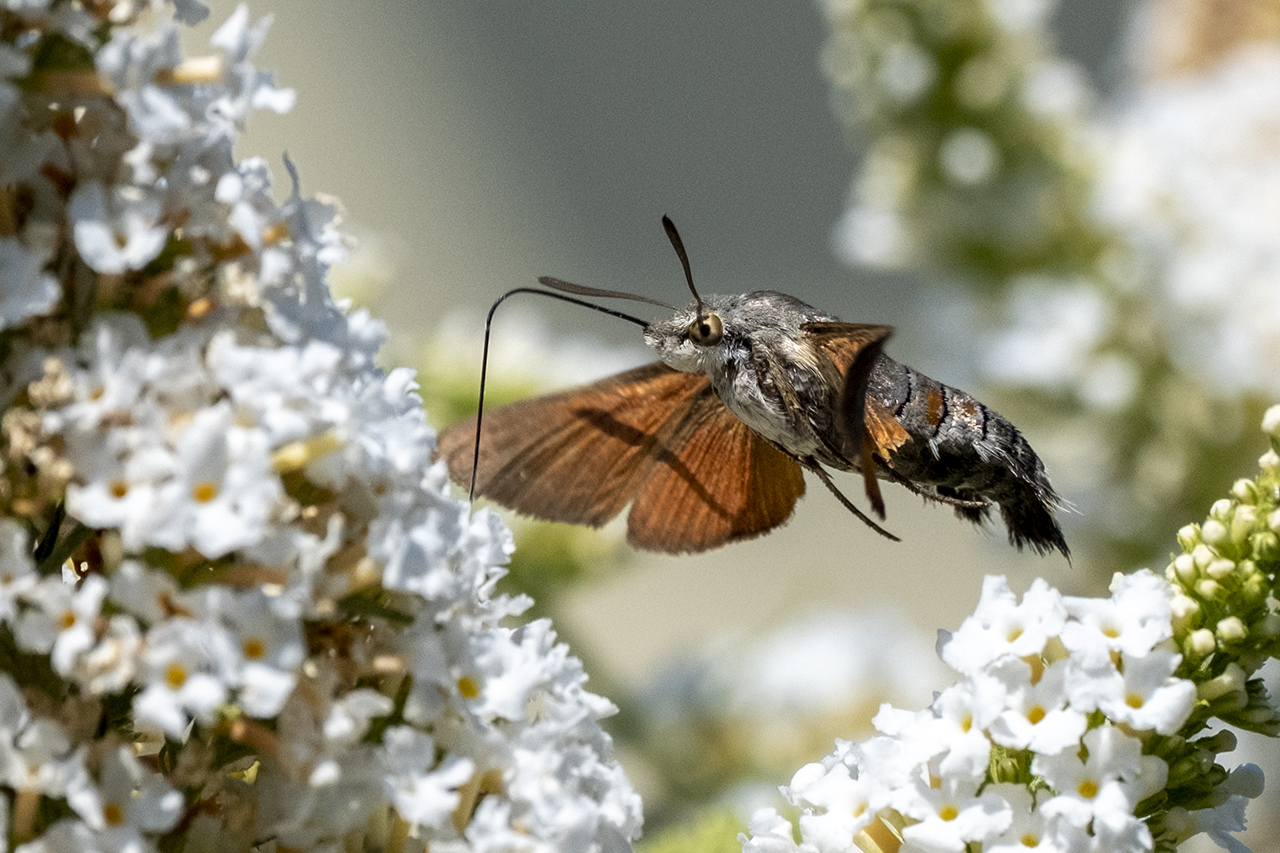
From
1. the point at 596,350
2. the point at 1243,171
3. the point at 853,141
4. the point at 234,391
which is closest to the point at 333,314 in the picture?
the point at 234,391

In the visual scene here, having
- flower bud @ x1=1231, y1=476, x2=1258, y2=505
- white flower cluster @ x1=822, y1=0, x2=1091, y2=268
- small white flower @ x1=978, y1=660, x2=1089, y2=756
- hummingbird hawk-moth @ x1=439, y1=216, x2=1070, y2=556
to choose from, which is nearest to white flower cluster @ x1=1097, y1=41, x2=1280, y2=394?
white flower cluster @ x1=822, y1=0, x2=1091, y2=268

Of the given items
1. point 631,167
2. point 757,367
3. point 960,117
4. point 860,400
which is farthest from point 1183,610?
point 631,167

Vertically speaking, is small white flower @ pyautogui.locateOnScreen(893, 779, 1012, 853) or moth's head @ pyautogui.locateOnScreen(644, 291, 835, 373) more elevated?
moth's head @ pyautogui.locateOnScreen(644, 291, 835, 373)

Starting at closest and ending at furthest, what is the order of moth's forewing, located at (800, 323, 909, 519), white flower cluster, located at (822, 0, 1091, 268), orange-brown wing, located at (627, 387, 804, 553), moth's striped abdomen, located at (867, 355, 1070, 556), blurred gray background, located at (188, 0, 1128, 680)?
1. moth's forewing, located at (800, 323, 909, 519)
2. moth's striped abdomen, located at (867, 355, 1070, 556)
3. orange-brown wing, located at (627, 387, 804, 553)
4. white flower cluster, located at (822, 0, 1091, 268)
5. blurred gray background, located at (188, 0, 1128, 680)

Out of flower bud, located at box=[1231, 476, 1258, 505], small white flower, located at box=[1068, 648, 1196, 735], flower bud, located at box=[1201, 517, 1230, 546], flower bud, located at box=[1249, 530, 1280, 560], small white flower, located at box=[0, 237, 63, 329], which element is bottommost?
small white flower, located at box=[1068, 648, 1196, 735]

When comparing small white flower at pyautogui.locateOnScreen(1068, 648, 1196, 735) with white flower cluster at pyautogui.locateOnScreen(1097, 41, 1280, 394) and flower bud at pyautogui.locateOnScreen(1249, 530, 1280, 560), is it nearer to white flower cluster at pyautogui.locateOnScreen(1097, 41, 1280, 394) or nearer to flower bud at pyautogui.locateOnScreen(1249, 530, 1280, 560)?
flower bud at pyautogui.locateOnScreen(1249, 530, 1280, 560)

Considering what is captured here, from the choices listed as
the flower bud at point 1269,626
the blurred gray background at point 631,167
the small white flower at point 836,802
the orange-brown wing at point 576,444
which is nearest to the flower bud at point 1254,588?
the flower bud at point 1269,626

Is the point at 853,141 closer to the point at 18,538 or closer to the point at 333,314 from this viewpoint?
the point at 333,314

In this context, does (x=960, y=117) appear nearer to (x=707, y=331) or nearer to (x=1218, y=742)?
(x=707, y=331)

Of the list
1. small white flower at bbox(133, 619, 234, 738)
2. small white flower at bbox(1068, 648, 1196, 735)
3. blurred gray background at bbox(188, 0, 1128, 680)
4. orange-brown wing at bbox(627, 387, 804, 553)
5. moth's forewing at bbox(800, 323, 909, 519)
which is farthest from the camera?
blurred gray background at bbox(188, 0, 1128, 680)
